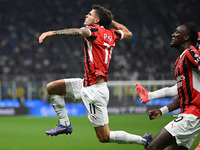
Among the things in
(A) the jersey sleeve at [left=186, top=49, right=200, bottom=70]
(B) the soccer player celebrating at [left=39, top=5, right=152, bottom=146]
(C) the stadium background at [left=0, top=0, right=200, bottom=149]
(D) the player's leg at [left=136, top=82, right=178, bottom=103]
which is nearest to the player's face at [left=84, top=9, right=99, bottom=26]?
(B) the soccer player celebrating at [left=39, top=5, right=152, bottom=146]

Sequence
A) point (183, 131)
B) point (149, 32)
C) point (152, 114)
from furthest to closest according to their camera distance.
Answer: point (149, 32) → point (152, 114) → point (183, 131)

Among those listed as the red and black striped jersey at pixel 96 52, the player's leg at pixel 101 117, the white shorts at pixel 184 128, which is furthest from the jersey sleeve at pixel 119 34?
the white shorts at pixel 184 128

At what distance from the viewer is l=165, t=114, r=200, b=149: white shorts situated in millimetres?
4793

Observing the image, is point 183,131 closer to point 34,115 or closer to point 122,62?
point 34,115

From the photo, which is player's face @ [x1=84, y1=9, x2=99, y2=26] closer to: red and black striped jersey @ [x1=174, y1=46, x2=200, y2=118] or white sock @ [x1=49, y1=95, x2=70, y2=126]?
white sock @ [x1=49, y1=95, x2=70, y2=126]

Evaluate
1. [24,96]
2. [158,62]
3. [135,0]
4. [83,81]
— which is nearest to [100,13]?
[83,81]

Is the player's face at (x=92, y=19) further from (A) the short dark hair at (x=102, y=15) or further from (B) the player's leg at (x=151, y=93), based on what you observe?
(B) the player's leg at (x=151, y=93)

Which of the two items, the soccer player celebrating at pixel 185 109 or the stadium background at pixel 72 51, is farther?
the stadium background at pixel 72 51

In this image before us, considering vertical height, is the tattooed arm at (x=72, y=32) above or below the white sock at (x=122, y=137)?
above

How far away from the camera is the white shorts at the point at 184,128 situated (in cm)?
A: 479

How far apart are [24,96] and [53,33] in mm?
13390

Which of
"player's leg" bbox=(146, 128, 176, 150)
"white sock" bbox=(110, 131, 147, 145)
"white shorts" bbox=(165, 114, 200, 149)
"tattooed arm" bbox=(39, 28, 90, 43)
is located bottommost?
"white sock" bbox=(110, 131, 147, 145)

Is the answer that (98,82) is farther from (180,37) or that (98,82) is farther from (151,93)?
(180,37)

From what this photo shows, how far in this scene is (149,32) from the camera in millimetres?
25234
